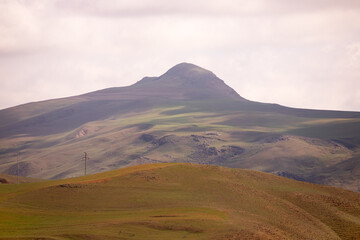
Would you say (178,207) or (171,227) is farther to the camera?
(178,207)

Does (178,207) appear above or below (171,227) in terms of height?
above

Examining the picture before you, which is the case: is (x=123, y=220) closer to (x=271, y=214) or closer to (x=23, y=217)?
(x=23, y=217)

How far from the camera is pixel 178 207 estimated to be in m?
86.2

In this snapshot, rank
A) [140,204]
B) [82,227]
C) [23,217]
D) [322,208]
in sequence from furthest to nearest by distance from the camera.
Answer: [322,208] < [140,204] < [23,217] < [82,227]

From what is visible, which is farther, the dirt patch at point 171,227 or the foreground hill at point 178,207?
the dirt patch at point 171,227

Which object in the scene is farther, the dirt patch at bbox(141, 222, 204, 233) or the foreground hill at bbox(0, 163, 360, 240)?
the dirt patch at bbox(141, 222, 204, 233)

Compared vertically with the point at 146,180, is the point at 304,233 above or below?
below

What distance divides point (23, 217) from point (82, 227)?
440 inches

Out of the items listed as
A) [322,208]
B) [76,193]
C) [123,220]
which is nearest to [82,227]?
[123,220]

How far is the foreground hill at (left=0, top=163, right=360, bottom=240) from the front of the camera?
237ft

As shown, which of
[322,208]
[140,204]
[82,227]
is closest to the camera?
[82,227]

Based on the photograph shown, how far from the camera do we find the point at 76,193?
9275cm

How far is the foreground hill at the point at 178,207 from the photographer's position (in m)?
72.2

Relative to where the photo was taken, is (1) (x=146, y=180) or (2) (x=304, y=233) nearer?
(2) (x=304, y=233)
